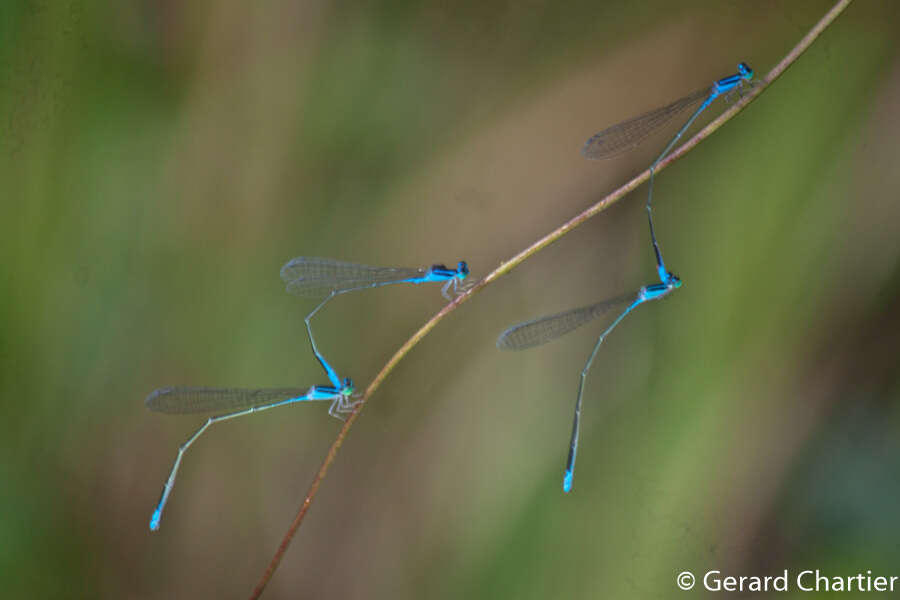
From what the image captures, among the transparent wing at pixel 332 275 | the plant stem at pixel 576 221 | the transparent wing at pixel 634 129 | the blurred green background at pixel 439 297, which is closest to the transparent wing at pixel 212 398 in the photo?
the blurred green background at pixel 439 297

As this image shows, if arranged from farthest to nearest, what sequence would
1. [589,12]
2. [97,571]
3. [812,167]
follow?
[97,571] → [589,12] → [812,167]

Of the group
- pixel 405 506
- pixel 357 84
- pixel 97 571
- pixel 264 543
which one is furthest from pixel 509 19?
pixel 97 571

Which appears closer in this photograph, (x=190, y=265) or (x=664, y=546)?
(x=664, y=546)

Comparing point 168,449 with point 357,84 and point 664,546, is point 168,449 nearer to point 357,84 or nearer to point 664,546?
point 357,84

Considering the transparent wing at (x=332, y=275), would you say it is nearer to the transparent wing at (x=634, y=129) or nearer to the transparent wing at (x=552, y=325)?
the transparent wing at (x=552, y=325)

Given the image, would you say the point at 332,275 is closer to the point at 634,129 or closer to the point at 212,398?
the point at 212,398

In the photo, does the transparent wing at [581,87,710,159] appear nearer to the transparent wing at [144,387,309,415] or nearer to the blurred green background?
the blurred green background

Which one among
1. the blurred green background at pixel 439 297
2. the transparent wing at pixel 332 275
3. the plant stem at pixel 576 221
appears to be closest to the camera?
the plant stem at pixel 576 221
